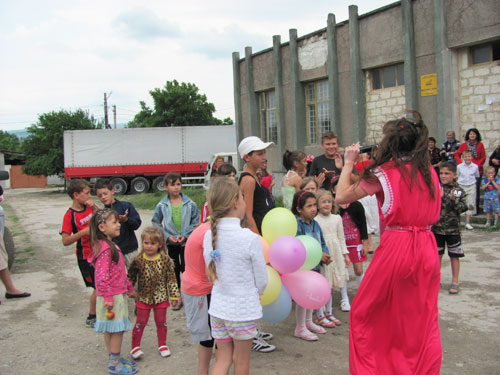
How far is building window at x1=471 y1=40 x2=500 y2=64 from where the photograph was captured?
11000 mm

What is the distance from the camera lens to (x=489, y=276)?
6.55 m

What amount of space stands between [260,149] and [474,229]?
281 inches

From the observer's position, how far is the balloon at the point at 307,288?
4.14 metres

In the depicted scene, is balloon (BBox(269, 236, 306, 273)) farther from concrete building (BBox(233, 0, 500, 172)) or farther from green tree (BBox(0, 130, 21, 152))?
green tree (BBox(0, 130, 21, 152))

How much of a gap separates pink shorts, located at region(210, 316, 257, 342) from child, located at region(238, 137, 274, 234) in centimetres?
134

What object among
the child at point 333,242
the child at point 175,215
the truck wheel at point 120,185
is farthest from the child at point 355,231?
the truck wheel at point 120,185

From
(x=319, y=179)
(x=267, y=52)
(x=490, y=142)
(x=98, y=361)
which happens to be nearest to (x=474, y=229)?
(x=490, y=142)

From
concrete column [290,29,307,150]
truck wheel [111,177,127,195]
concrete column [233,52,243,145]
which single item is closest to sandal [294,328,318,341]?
concrete column [290,29,307,150]

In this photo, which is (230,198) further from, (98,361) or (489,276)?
(489,276)

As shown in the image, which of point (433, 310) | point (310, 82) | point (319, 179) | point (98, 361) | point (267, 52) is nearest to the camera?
point (433, 310)

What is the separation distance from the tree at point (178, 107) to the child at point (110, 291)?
38.1 meters

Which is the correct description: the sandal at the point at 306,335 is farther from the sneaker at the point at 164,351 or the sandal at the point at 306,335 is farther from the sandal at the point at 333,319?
the sneaker at the point at 164,351

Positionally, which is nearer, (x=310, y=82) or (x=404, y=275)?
(x=404, y=275)

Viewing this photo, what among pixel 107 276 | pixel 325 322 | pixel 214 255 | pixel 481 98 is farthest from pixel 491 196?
pixel 214 255
